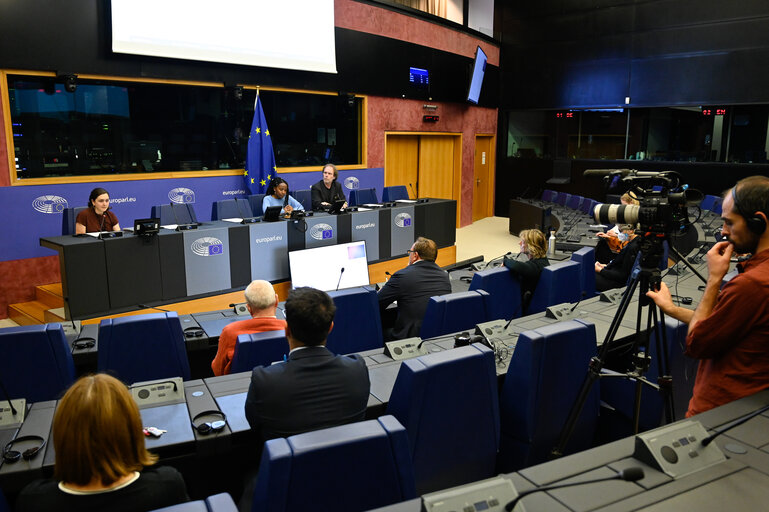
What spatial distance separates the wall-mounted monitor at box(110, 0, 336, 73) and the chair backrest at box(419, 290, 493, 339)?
543 cm

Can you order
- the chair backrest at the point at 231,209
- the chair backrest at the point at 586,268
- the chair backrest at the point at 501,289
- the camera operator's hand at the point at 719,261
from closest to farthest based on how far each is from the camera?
the camera operator's hand at the point at 719,261 < the chair backrest at the point at 501,289 < the chair backrest at the point at 586,268 < the chair backrest at the point at 231,209

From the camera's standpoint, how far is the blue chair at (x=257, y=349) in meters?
2.79

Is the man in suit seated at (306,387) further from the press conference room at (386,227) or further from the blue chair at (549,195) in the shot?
the blue chair at (549,195)

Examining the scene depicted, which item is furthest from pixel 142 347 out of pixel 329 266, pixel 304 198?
pixel 304 198

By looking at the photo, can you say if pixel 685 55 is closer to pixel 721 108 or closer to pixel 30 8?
pixel 721 108

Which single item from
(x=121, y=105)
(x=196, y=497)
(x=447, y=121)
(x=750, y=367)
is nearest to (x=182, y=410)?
(x=196, y=497)

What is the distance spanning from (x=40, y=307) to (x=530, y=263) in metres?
5.06

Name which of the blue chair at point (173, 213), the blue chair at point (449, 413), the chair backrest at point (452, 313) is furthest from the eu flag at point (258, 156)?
the blue chair at point (449, 413)

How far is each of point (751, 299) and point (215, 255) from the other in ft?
16.4

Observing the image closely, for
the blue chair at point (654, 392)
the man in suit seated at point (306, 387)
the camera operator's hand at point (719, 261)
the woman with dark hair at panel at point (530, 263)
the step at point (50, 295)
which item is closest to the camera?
the camera operator's hand at point (719, 261)

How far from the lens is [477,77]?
12195 mm

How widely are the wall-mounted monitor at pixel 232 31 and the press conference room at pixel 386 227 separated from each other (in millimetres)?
32

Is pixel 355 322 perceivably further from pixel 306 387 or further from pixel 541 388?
pixel 306 387

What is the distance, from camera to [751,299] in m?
1.76
